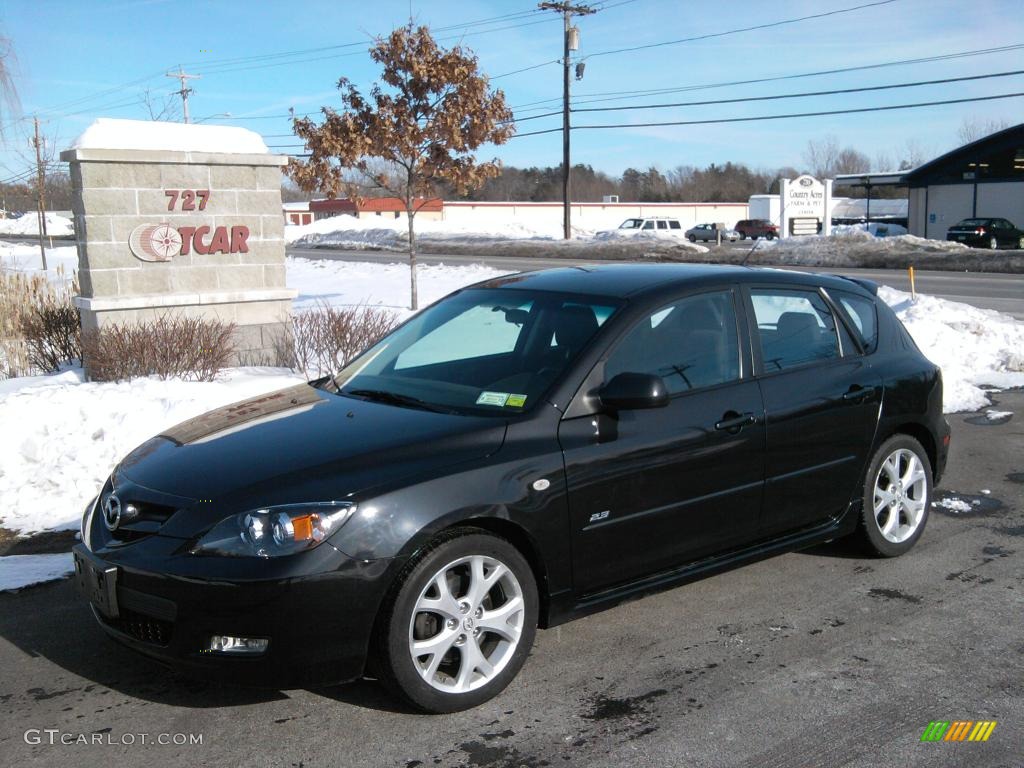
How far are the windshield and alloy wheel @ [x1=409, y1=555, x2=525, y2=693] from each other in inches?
28.4

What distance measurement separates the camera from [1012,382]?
1080 cm

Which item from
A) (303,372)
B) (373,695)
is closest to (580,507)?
(373,695)

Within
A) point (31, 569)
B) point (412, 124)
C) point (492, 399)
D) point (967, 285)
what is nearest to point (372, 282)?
point (412, 124)

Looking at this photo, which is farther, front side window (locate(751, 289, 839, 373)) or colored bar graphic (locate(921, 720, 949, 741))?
front side window (locate(751, 289, 839, 373))

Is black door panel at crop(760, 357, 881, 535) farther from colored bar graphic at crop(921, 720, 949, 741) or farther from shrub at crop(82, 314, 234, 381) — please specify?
shrub at crop(82, 314, 234, 381)

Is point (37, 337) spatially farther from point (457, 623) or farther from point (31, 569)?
point (457, 623)

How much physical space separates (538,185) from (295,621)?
373 ft

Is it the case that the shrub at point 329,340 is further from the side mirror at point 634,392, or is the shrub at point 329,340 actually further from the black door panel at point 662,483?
the side mirror at point 634,392

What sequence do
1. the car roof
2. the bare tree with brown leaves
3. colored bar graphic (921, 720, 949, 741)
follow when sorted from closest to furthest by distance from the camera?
1. colored bar graphic (921, 720, 949, 741)
2. the car roof
3. the bare tree with brown leaves

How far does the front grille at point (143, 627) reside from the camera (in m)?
3.54

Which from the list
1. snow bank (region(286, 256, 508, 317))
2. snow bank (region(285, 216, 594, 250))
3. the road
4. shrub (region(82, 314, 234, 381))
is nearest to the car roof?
shrub (region(82, 314, 234, 381))

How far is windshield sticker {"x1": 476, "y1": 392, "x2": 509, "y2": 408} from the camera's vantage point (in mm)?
4203

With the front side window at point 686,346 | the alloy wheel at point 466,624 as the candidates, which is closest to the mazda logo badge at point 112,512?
the alloy wheel at point 466,624

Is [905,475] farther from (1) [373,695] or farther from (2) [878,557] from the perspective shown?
(1) [373,695]
